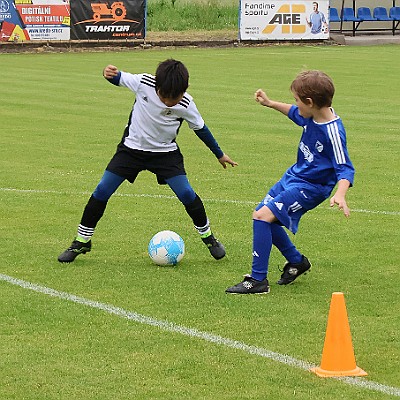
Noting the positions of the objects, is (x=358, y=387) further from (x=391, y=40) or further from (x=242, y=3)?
(x=391, y=40)

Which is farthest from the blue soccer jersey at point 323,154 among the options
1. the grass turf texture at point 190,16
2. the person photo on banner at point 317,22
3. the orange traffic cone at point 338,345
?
the grass turf texture at point 190,16

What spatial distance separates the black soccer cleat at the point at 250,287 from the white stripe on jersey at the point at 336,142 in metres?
1.08

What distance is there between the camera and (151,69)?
28.4 meters

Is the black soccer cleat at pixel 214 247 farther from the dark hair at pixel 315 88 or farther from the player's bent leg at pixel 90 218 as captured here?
the dark hair at pixel 315 88

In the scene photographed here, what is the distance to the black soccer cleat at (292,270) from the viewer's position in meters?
8.06

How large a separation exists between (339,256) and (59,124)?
397 inches

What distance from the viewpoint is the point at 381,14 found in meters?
46.6

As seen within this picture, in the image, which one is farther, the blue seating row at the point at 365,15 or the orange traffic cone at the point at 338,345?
the blue seating row at the point at 365,15

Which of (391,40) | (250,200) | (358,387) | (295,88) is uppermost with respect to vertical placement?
(295,88)

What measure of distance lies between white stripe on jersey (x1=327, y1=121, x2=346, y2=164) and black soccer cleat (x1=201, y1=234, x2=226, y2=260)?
71.6 inches

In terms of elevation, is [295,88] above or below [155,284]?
above

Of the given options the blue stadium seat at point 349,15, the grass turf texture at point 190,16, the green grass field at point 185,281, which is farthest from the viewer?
the grass turf texture at point 190,16

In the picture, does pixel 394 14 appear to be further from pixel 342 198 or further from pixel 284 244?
pixel 342 198

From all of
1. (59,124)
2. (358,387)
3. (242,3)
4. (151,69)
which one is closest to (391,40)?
(242,3)
